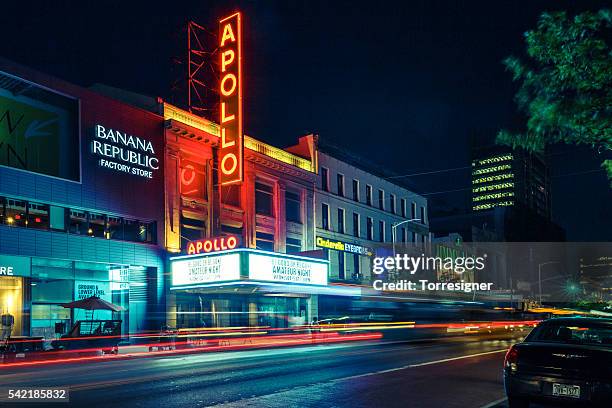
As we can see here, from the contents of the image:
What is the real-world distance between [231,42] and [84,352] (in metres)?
18.2

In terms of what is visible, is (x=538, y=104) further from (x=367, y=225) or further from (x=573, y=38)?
(x=367, y=225)

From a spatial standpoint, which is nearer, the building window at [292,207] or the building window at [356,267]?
the building window at [292,207]

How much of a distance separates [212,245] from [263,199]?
344 inches

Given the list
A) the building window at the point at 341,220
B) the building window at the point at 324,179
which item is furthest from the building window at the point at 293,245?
the building window at the point at 341,220

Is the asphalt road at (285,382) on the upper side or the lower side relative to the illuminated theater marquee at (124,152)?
lower

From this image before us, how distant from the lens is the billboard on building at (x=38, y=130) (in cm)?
2708

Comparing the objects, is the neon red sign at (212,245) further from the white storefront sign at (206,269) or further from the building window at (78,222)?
the building window at (78,222)

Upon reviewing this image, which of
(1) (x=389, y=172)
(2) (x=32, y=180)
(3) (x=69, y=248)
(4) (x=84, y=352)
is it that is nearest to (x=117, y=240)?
(3) (x=69, y=248)

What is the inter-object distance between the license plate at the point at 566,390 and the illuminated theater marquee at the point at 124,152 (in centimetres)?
2540

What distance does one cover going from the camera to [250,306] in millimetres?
39625

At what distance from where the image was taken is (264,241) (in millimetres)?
41188

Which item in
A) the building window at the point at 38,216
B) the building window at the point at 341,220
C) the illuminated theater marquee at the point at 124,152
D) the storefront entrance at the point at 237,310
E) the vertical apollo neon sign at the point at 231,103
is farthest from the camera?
the building window at the point at 341,220

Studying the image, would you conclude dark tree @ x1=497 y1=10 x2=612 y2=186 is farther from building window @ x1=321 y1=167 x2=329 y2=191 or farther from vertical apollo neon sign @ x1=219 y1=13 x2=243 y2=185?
building window @ x1=321 y1=167 x2=329 y2=191

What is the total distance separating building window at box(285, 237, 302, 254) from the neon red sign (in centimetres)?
1044
